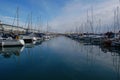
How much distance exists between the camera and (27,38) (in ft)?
148

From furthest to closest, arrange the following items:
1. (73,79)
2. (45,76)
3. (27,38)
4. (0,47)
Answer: (27,38) → (0,47) → (45,76) → (73,79)

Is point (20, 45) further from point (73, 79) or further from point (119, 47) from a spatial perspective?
point (73, 79)

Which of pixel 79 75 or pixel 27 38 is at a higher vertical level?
pixel 27 38

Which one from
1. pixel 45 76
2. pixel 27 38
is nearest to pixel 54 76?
pixel 45 76

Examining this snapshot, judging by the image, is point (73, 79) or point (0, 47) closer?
point (73, 79)

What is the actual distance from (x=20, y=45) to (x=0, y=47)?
13.5 ft

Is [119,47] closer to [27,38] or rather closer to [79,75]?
[79,75]

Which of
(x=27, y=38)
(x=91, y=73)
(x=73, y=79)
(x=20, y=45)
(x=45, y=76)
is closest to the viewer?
(x=73, y=79)

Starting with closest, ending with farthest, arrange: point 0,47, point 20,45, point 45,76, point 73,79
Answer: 1. point 73,79
2. point 45,76
3. point 0,47
4. point 20,45

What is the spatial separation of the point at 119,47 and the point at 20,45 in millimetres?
19263

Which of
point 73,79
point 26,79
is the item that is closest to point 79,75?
point 73,79

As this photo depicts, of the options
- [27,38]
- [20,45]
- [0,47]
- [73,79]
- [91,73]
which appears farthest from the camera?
[27,38]

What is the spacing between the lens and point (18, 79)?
39.1 feet

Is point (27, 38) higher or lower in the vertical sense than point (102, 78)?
higher
